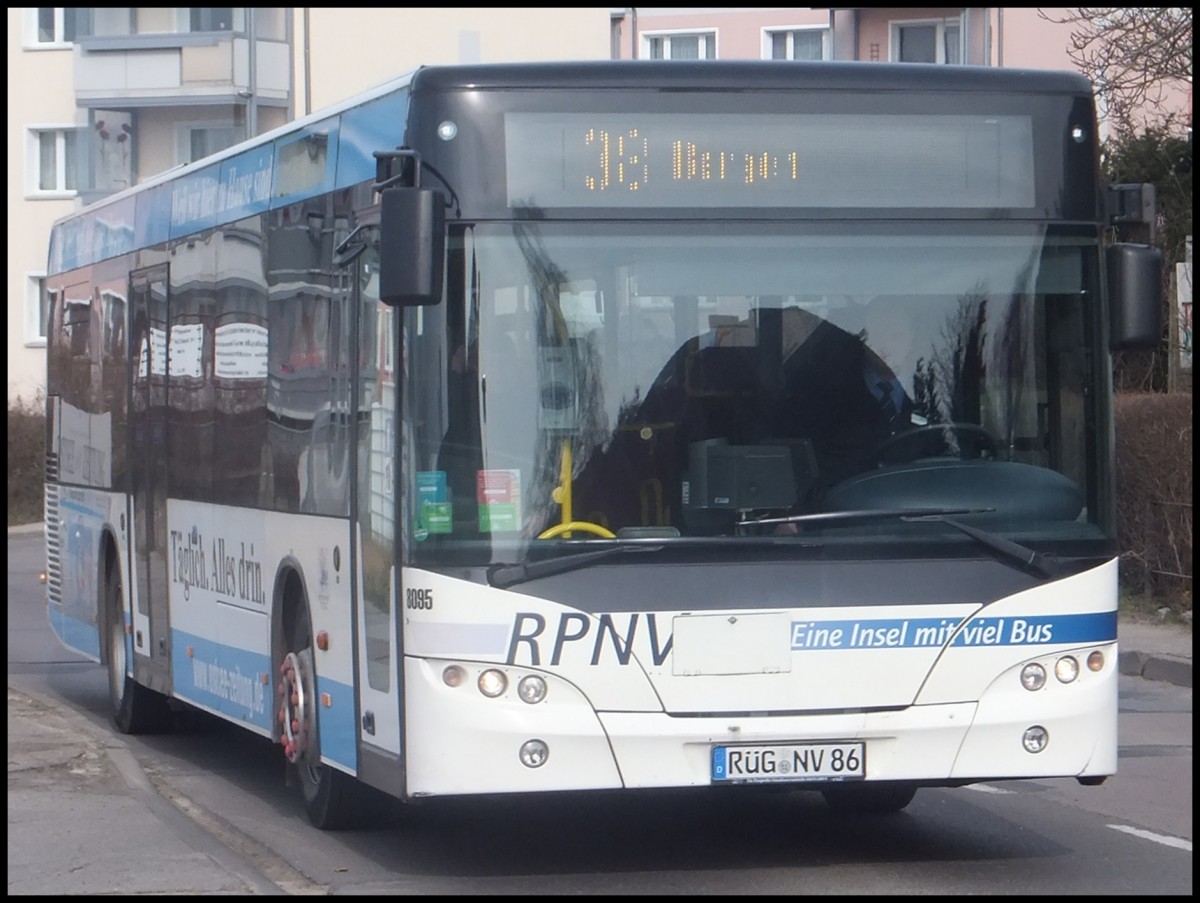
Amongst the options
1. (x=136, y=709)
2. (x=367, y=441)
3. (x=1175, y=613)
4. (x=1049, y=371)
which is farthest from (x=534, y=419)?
(x=1175, y=613)

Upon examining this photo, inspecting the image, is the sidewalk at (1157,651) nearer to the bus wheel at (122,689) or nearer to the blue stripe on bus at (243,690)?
the bus wheel at (122,689)

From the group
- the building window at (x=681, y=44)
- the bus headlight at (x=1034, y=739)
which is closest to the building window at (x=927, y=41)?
the building window at (x=681, y=44)

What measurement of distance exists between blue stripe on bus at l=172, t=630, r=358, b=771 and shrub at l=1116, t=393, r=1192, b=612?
9867mm

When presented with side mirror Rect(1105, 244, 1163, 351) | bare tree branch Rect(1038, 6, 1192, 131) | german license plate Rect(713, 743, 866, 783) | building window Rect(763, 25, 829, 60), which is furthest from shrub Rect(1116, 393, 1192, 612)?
building window Rect(763, 25, 829, 60)

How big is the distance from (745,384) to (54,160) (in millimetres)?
47396

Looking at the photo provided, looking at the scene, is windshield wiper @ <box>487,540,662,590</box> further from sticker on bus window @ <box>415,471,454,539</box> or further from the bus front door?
the bus front door

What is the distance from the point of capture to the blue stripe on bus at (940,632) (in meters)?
7.62

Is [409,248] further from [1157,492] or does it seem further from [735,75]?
[1157,492]

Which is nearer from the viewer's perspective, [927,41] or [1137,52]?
[1137,52]

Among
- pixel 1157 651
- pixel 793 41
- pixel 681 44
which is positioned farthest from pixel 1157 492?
pixel 681 44

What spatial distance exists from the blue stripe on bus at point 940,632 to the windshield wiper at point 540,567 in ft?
2.46

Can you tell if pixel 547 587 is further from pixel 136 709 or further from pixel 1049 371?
pixel 136 709

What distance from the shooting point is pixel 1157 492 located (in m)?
18.8

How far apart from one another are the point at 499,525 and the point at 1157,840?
11.1 ft
